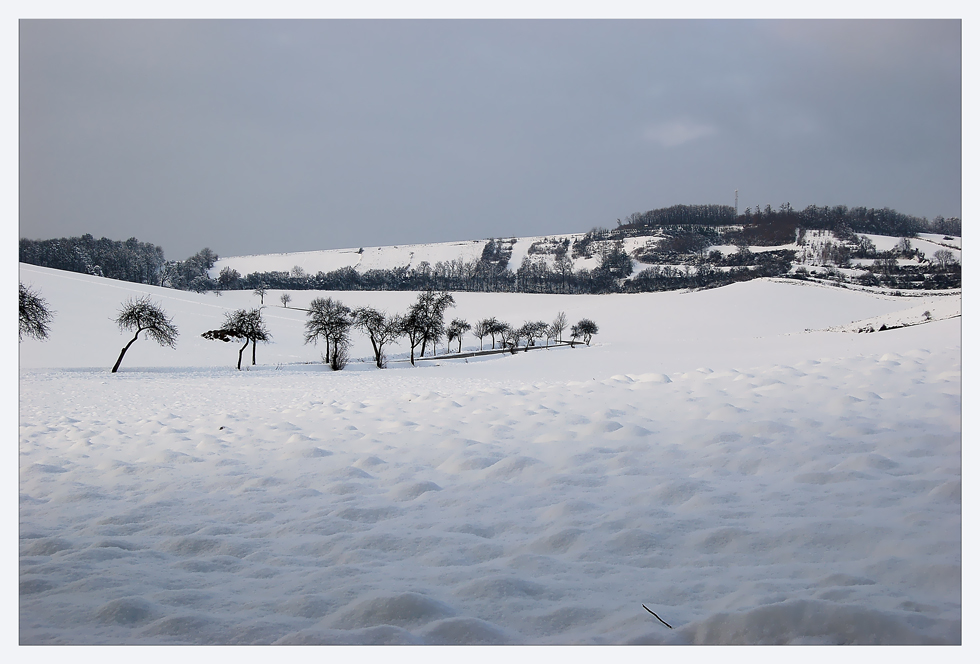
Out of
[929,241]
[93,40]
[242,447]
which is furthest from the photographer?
[929,241]

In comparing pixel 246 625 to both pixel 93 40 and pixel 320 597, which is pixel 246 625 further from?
pixel 93 40

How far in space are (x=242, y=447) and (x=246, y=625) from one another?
2931 millimetres

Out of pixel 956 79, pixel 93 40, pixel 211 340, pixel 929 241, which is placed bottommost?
pixel 211 340

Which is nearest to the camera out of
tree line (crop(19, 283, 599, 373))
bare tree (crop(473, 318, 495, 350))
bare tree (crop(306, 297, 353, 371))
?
tree line (crop(19, 283, 599, 373))

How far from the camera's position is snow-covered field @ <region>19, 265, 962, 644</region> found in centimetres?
241

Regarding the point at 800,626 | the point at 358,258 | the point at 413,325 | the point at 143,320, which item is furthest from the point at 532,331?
the point at 358,258

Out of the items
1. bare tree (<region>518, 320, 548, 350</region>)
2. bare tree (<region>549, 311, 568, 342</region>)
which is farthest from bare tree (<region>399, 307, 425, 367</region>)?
bare tree (<region>549, 311, 568, 342</region>)

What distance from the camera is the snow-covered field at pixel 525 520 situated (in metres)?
2.41

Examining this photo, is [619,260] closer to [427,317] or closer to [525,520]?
[427,317]

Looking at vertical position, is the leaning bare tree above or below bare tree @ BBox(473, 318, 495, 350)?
above

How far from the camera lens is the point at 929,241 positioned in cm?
768

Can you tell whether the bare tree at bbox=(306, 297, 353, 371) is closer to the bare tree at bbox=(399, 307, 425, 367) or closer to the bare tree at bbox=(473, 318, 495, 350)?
the bare tree at bbox=(399, 307, 425, 367)

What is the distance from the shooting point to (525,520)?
3.23 metres

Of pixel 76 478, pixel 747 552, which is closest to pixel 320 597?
pixel 747 552
